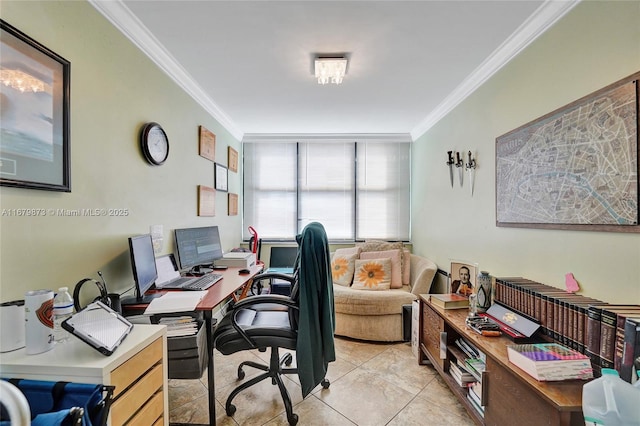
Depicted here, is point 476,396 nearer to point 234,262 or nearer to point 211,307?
point 211,307

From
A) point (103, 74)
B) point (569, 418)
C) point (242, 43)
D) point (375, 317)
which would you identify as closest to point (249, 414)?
point (375, 317)

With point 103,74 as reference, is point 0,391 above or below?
below

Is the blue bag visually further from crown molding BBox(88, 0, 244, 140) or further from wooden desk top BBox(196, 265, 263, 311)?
crown molding BBox(88, 0, 244, 140)

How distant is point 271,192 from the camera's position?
4277mm

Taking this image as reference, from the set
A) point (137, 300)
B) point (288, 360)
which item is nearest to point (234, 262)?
point (288, 360)

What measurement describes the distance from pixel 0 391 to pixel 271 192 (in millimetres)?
3825

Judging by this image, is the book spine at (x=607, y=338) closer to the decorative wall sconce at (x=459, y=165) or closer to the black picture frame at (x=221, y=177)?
the decorative wall sconce at (x=459, y=165)

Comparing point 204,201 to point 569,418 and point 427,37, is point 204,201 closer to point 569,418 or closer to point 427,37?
point 427,37

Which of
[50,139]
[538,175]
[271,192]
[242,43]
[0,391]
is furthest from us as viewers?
[271,192]

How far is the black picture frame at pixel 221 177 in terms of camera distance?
3.19 meters

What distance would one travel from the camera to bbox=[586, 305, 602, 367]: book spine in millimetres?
1152

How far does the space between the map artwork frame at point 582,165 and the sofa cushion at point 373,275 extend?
5.27 feet

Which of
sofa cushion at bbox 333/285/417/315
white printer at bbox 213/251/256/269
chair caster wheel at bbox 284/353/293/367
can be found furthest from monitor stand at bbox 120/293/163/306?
sofa cushion at bbox 333/285/417/315

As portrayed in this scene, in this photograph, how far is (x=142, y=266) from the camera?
5.41 feet
